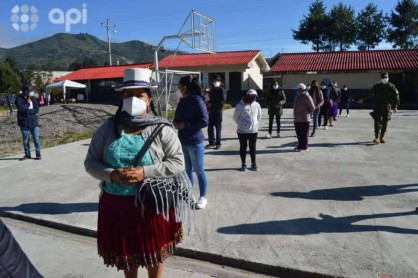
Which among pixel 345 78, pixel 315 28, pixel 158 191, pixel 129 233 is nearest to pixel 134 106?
pixel 158 191

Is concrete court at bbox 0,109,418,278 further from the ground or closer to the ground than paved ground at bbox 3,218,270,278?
further from the ground

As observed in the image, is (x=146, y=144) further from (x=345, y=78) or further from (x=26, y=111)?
(x=345, y=78)

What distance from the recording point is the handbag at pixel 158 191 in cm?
234

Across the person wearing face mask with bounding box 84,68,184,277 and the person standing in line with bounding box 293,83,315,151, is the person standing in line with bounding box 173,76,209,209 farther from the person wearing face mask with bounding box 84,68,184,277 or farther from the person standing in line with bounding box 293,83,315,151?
the person standing in line with bounding box 293,83,315,151

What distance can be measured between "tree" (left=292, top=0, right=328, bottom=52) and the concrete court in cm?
4680

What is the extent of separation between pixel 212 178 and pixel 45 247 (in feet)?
10.5

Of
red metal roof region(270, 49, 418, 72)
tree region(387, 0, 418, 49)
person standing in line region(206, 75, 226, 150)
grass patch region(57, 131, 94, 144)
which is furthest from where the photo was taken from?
tree region(387, 0, 418, 49)

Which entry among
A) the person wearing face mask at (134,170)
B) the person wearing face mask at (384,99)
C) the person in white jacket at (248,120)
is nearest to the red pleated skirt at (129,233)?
the person wearing face mask at (134,170)

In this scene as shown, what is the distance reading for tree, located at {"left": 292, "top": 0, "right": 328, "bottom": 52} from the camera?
51.2 m

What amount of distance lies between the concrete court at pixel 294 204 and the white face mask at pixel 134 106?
197 cm

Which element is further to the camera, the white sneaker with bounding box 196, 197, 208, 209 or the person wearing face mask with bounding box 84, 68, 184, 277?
the white sneaker with bounding box 196, 197, 208, 209

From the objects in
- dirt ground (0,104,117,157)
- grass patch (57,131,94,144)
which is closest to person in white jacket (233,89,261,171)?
dirt ground (0,104,117,157)

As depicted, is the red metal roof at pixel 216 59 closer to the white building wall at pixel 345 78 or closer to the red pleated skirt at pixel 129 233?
the white building wall at pixel 345 78

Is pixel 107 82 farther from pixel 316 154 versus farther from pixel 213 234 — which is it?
pixel 213 234
